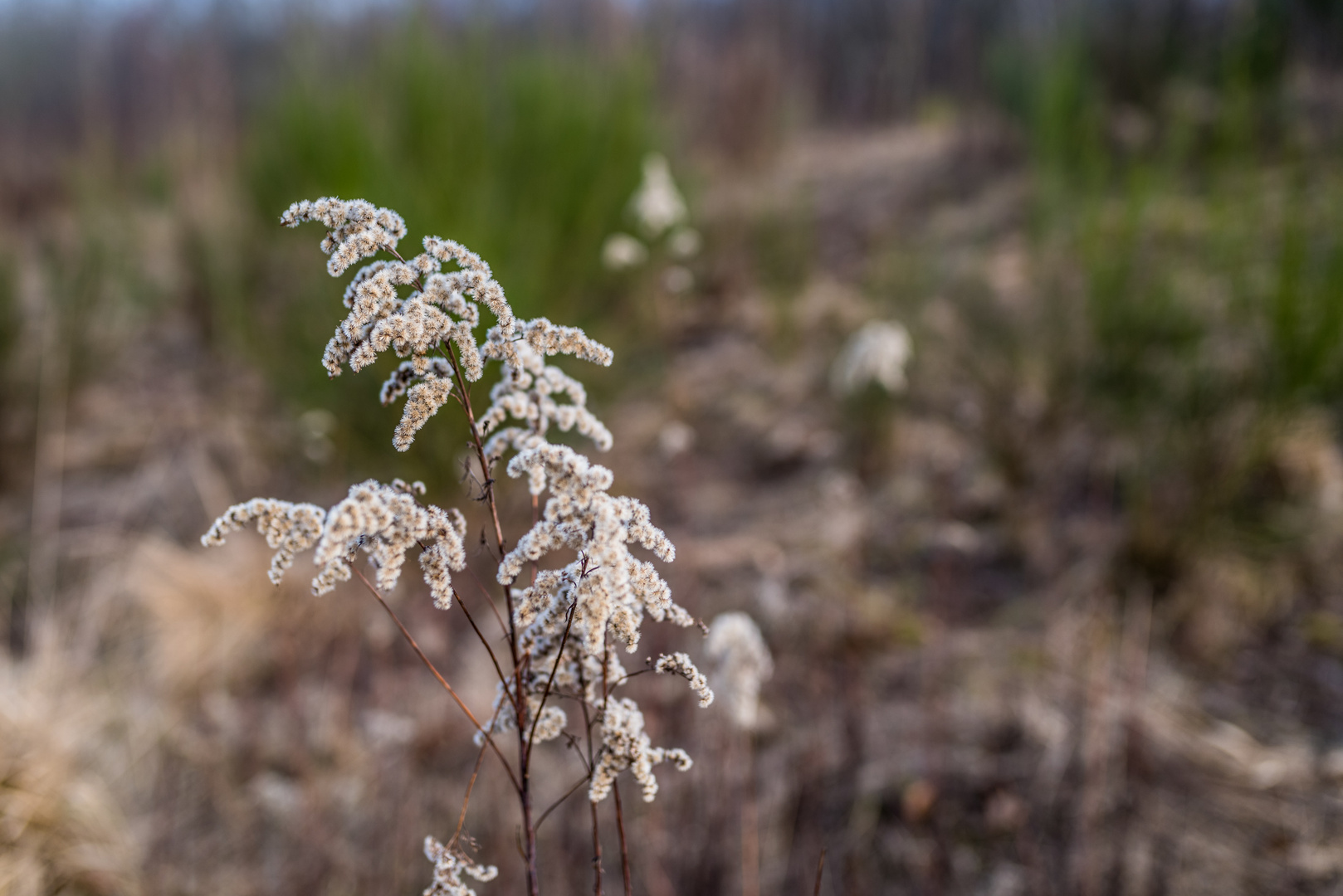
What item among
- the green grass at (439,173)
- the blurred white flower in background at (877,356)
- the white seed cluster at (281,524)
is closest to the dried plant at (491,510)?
the white seed cluster at (281,524)

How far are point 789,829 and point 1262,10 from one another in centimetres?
575

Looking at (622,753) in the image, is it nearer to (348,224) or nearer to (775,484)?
(348,224)

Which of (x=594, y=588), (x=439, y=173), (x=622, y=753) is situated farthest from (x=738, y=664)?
(x=439, y=173)

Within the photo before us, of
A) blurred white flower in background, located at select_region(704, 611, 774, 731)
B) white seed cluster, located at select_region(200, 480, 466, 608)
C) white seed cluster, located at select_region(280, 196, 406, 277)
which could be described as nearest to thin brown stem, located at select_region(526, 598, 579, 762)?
white seed cluster, located at select_region(200, 480, 466, 608)

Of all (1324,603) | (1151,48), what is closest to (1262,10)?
(1151,48)

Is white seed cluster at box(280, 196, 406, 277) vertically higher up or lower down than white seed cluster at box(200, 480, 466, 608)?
higher up

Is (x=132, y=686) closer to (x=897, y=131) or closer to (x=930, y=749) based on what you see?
(x=930, y=749)

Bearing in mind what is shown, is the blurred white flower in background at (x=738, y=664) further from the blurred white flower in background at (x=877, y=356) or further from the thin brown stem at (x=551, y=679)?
the blurred white flower in background at (x=877, y=356)

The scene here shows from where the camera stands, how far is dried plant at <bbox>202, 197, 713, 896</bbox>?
747mm

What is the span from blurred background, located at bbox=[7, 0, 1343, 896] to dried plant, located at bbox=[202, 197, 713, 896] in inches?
27.2

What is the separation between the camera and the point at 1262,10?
5.11 metres

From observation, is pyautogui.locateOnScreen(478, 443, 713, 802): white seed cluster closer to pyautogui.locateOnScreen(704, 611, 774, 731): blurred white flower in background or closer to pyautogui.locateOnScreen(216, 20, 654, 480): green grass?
pyautogui.locateOnScreen(704, 611, 774, 731): blurred white flower in background

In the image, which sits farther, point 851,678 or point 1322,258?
point 1322,258

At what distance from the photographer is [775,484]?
150 inches
